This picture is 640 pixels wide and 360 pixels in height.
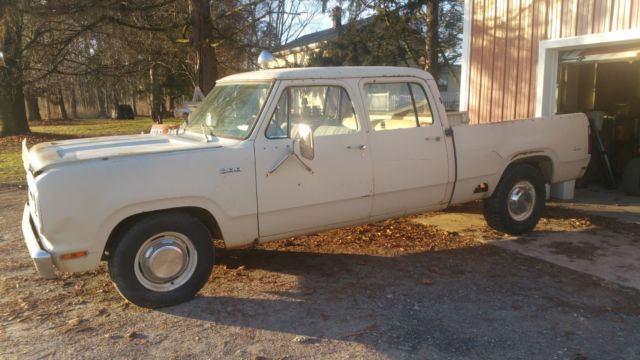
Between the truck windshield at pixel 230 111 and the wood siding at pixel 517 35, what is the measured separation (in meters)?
5.39

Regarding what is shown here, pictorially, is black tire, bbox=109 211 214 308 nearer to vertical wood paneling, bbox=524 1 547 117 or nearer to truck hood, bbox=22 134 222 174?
truck hood, bbox=22 134 222 174

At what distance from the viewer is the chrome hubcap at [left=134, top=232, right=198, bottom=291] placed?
4.36m

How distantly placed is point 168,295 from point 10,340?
117cm

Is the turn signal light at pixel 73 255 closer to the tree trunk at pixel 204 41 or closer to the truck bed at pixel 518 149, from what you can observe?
the truck bed at pixel 518 149

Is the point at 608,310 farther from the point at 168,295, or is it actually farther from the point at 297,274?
the point at 168,295

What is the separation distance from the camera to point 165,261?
442 cm

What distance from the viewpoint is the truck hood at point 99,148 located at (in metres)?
4.19

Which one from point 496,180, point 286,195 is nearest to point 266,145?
point 286,195

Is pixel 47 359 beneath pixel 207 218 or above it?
beneath

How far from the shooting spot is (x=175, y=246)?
445 centimetres

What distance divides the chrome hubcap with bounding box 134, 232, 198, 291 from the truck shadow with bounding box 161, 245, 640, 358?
0.80 ft

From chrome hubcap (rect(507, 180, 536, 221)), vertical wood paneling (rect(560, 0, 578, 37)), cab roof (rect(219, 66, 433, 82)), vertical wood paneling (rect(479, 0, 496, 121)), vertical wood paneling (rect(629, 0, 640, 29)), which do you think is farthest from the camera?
vertical wood paneling (rect(479, 0, 496, 121))

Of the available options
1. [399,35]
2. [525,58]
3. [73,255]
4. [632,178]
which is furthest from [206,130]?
[399,35]

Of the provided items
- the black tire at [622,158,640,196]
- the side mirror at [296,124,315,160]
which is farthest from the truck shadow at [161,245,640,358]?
the black tire at [622,158,640,196]
